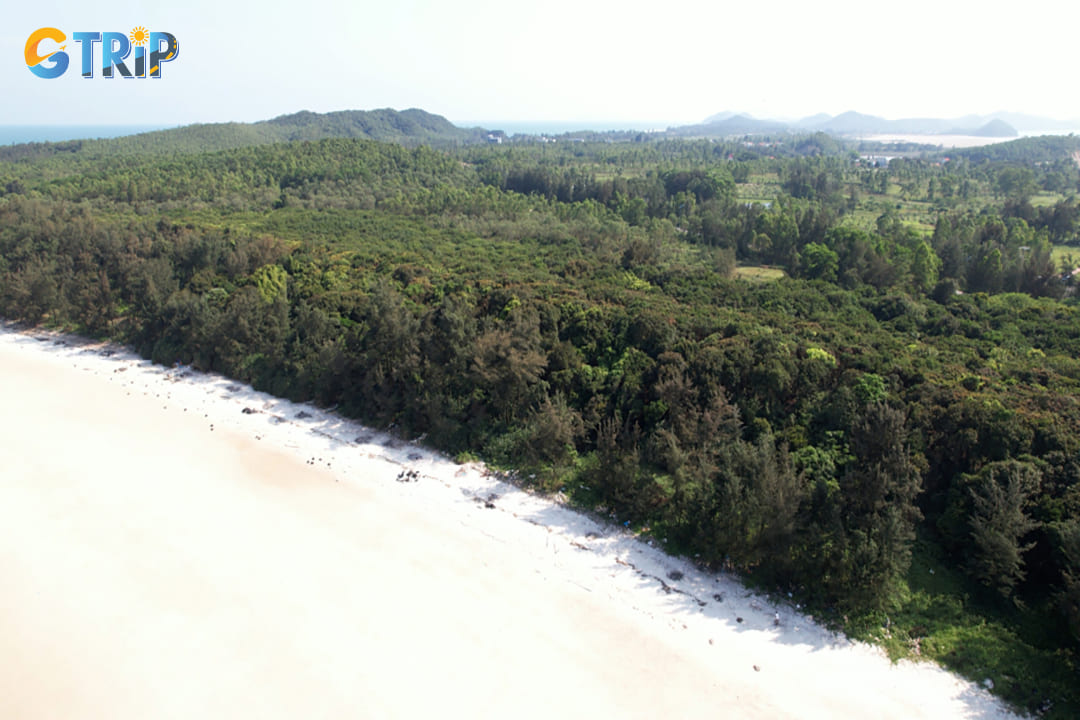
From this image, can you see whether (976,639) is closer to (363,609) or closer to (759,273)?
(363,609)

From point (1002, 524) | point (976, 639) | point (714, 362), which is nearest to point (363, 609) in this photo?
point (714, 362)

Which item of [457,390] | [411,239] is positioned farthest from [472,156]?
[457,390]

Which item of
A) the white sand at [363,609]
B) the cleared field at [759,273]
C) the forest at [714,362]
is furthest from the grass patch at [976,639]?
the cleared field at [759,273]

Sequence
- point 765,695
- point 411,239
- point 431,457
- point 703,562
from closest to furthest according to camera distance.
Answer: point 765,695
point 703,562
point 431,457
point 411,239

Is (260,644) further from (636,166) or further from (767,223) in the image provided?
(636,166)

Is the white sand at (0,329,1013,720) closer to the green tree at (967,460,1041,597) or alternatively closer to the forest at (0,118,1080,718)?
the forest at (0,118,1080,718)

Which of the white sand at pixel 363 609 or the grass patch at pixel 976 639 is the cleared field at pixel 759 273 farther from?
the white sand at pixel 363 609

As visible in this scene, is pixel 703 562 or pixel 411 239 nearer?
pixel 703 562

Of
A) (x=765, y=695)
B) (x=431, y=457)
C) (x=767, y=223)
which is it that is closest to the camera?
(x=765, y=695)
